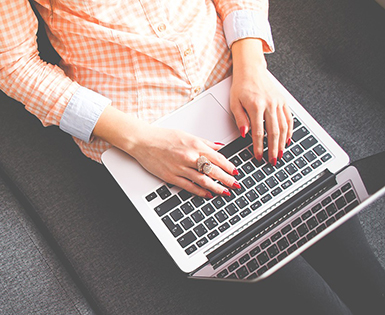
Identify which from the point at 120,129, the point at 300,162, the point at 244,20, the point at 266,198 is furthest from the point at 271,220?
the point at 244,20

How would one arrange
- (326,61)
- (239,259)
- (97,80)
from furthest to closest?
(326,61)
(97,80)
(239,259)

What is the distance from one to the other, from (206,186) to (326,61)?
633mm

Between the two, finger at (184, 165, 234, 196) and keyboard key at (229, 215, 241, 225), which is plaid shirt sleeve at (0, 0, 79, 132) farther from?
keyboard key at (229, 215, 241, 225)

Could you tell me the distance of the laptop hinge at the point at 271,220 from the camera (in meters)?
0.85

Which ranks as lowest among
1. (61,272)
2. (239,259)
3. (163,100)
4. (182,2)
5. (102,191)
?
(61,272)

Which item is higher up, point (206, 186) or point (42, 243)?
point (206, 186)

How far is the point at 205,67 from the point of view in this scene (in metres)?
1.00

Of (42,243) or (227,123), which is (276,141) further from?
(42,243)

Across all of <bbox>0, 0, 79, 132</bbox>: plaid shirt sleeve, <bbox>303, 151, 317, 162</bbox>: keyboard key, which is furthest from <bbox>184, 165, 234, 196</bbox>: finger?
<bbox>0, 0, 79, 132</bbox>: plaid shirt sleeve

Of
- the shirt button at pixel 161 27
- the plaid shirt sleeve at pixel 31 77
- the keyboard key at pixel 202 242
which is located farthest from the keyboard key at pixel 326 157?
the plaid shirt sleeve at pixel 31 77

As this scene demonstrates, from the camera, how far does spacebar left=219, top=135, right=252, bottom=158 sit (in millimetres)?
920

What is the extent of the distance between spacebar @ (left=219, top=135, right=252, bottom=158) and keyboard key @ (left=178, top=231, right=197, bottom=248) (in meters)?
0.20

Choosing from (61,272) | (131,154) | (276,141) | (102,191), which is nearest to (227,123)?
(276,141)

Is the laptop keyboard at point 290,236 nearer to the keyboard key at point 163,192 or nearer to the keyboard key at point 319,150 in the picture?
the keyboard key at point 319,150
